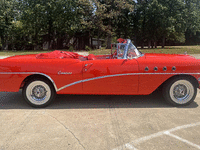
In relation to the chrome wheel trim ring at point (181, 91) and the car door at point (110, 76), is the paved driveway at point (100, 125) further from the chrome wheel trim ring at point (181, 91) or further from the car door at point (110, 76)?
the car door at point (110, 76)

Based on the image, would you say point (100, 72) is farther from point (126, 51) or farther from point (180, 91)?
point (180, 91)

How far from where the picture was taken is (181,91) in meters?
4.09

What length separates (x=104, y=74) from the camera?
3916 mm

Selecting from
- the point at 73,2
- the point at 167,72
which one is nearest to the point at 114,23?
the point at 73,2

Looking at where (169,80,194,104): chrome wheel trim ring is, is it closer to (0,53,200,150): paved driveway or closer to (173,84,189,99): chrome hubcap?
(173,84,189,99): chrome hubcap

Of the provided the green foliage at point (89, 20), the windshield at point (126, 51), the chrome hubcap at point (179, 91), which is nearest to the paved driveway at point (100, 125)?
the chrome hubcap at point (179, 91)

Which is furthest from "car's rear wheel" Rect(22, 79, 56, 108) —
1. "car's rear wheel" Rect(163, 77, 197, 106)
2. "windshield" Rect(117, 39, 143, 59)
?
"car's rear wheel" Rect(163, 77, 197, 106)

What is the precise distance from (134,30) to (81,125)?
3426cm

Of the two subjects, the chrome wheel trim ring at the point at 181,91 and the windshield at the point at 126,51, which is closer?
the chrome wheel trim ring at the point at 181,91

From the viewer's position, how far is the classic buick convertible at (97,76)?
3.94 m

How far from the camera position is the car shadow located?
4.18 meters

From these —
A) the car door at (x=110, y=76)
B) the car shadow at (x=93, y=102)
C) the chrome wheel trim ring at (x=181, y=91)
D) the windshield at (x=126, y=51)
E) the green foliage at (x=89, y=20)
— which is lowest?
the car shadow at (x=93, y=102)

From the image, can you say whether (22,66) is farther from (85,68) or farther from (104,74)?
(104,74)

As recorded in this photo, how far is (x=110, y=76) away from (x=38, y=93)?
1.63m
